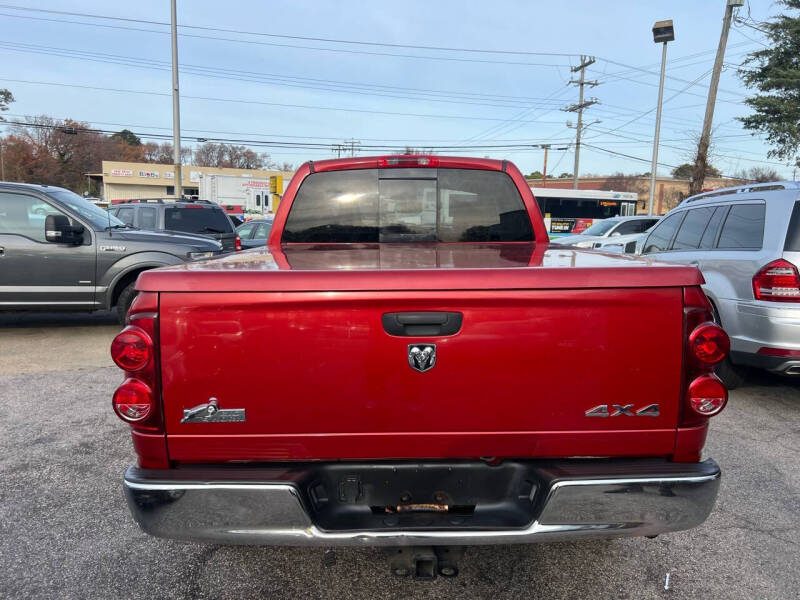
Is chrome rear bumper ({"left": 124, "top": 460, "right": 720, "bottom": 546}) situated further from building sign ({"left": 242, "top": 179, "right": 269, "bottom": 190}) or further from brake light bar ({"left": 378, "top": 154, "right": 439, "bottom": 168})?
building sign ({"left": 242, "top": 179, "right": 269, "bottom": 190})

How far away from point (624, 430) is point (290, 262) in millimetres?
1466

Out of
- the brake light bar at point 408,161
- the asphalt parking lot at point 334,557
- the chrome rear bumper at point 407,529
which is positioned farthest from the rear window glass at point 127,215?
the chrome rear bumper at point 407,529

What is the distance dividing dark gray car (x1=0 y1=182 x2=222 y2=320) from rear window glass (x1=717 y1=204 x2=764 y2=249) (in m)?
6.89

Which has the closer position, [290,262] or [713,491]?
[713,491]

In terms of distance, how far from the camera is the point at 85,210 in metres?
7.96

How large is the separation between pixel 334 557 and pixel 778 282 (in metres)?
4.10

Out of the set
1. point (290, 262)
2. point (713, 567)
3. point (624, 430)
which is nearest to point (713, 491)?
point (624, 430)

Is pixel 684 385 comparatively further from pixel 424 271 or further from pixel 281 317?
pixel 281 317

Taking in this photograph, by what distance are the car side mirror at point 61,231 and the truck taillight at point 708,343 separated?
7.54m

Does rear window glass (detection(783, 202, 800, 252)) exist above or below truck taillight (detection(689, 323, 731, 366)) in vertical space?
above

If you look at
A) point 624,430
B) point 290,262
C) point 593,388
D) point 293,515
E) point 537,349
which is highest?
point 290,262

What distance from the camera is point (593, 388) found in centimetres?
202

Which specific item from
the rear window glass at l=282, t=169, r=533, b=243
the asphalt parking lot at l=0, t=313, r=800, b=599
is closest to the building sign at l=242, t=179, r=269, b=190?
the asphalt parking lot at l=0, t=313, r=800, b=599

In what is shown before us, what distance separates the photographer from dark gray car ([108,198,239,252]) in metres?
11.7
